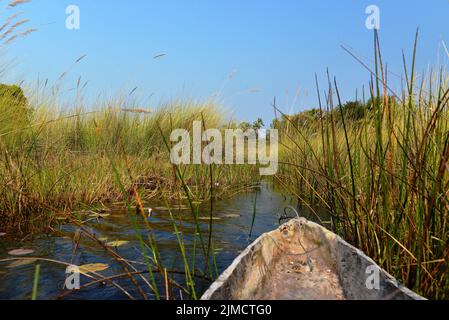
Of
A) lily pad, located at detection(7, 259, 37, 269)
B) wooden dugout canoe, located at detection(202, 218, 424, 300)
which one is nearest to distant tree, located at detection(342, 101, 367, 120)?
wooden dugout canoe, located at detection(202, 218, 424, 300)

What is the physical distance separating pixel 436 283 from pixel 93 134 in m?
7.70

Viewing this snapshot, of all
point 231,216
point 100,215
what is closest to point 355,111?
point 231,216

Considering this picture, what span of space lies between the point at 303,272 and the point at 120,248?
1506 millimetres

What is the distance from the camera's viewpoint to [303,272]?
246 centimetres

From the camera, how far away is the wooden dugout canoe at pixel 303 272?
1747 millimetres

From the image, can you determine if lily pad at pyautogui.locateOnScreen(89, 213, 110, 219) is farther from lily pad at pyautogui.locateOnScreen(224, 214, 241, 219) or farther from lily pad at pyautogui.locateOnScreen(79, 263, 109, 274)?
lily pad at pyautogui.locateOnScreen(79, 263, 109, 274)

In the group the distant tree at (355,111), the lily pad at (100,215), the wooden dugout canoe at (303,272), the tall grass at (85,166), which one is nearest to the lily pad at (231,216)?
the tall grass at (85,166)

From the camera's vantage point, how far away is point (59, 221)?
13.2 ft

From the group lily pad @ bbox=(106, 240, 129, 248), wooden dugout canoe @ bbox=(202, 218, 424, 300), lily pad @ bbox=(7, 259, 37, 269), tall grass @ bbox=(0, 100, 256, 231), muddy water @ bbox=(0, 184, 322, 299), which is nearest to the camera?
wooden dugout canoe @ bbox=(202, 218, 424, 300)

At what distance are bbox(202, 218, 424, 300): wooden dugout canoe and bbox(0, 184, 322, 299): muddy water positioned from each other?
420mm

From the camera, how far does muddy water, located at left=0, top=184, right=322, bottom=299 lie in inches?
95.3

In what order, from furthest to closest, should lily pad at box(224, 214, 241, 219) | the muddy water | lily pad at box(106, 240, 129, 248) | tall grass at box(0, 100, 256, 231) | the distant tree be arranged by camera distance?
lily pad at box(224, 214, 241, 219) → tall grass at box(0, 100, 256, 231) → lily pad at box(106, 240, 129, 248) → the distant tree → the muddy water

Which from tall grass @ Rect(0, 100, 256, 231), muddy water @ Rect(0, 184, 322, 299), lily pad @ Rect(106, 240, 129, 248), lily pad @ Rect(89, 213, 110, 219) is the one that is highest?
tall grass @ Rect(0, 100, 256, 231)

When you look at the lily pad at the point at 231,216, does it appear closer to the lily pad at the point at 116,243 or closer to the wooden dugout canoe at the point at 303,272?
the lily pad at the point at 116,243
